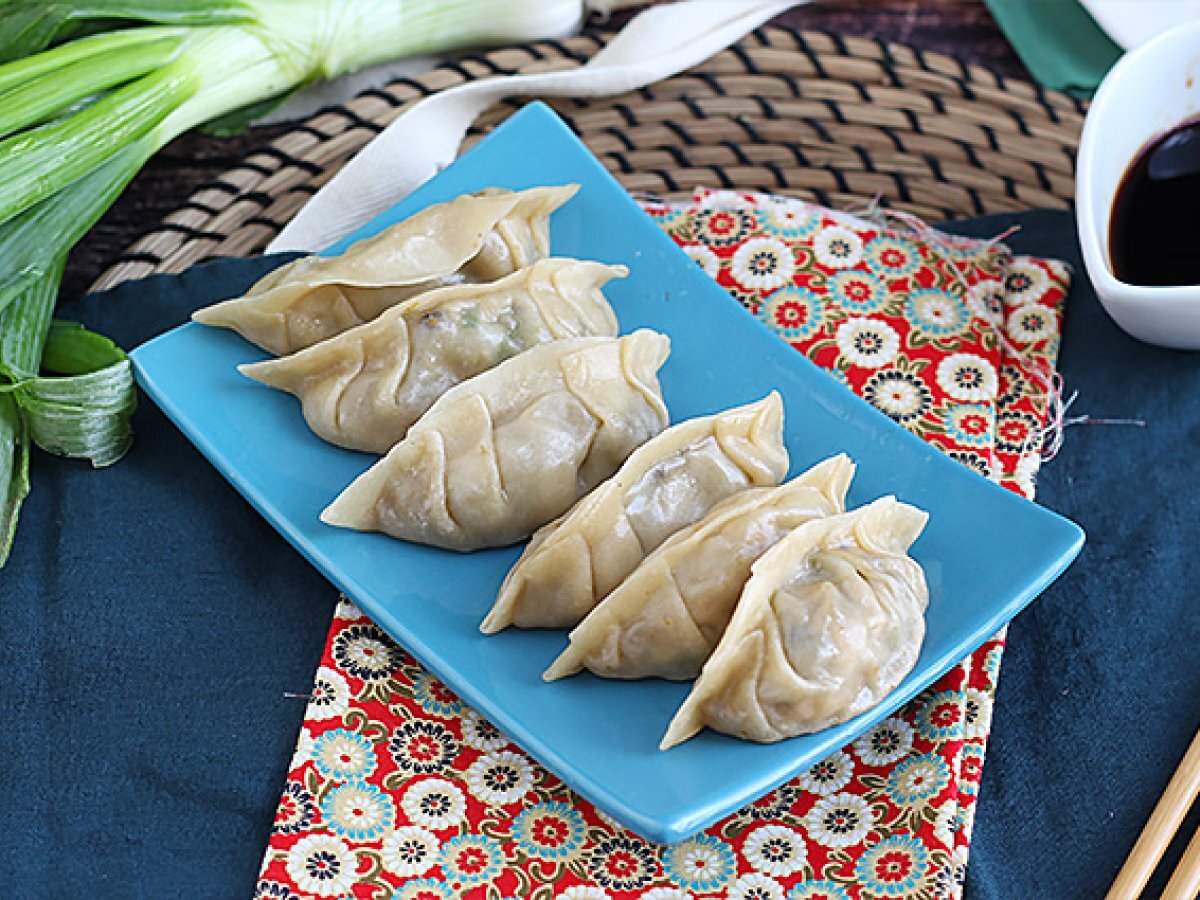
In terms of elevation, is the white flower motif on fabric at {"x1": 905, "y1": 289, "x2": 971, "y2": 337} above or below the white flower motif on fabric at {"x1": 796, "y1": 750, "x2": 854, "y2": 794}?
above

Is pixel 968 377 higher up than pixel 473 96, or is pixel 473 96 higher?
pixel 473 96

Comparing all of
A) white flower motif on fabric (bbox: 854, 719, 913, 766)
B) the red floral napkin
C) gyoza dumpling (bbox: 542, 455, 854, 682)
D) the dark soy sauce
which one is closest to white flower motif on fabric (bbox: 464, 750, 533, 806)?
the red floral napkin

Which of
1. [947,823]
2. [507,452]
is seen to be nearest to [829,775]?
[947,823]

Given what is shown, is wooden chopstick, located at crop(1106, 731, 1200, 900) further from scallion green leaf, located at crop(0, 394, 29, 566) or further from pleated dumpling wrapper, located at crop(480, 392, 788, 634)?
scallion green leaf, located at crop(0, 394, 29, 566)

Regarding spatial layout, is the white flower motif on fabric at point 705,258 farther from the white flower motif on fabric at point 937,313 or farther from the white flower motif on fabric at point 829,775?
the white flower motif on fabric at point 829,775

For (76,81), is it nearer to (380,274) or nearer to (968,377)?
(380,274)

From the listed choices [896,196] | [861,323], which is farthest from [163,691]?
[896,196]
